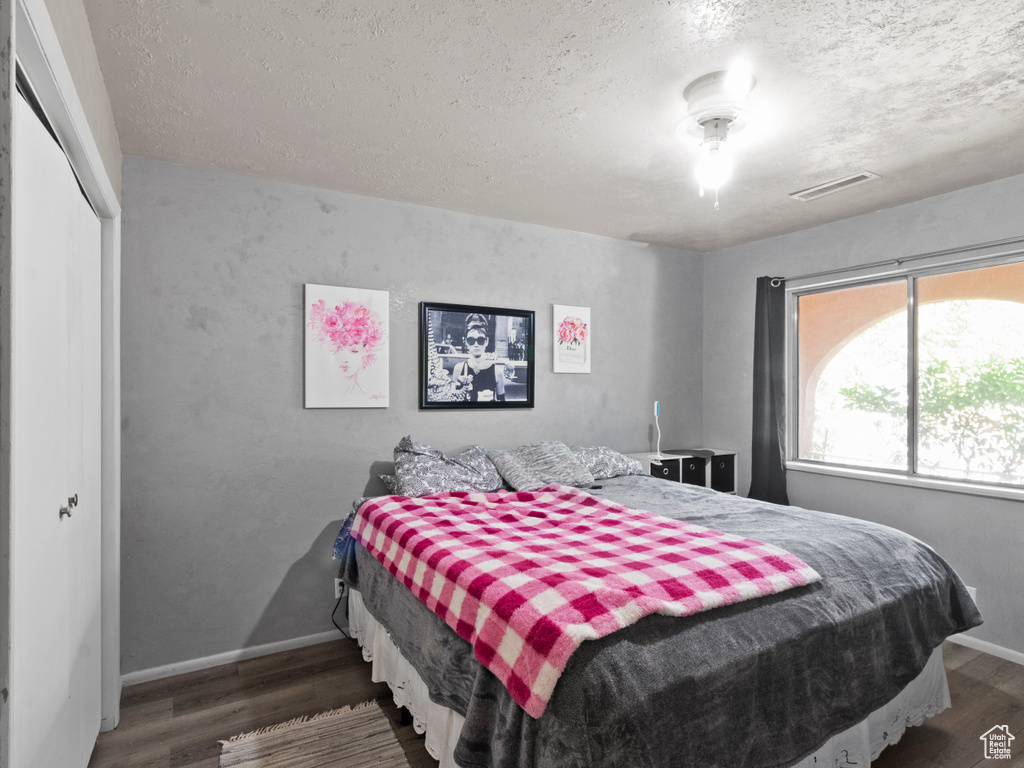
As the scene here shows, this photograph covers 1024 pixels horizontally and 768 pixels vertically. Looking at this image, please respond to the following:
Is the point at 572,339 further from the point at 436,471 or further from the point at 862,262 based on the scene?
the point at 862,262

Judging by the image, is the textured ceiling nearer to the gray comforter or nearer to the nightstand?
the gray comforter

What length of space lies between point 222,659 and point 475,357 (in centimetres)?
211

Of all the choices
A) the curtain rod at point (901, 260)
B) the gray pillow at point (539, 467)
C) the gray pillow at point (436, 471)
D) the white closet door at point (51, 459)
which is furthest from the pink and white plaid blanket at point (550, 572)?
the curtain rod at point (901, 260)

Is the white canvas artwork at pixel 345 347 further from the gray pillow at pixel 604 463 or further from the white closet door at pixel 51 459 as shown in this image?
the gray pillow at pixel 604 463

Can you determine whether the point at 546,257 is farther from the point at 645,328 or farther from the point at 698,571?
the point at 698,571

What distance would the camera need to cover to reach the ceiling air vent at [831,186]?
289cm

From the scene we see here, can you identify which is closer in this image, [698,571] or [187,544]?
[698,571]

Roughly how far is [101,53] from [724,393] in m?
4.18

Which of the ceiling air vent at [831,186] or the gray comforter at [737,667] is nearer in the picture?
the gray comforter at [737,667]

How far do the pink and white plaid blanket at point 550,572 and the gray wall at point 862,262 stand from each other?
1983 millimetres

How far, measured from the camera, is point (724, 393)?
4.46 metres

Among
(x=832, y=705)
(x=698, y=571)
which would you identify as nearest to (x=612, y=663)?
(x=698, y=571)

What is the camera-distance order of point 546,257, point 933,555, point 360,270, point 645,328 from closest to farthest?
point 933,555, point 360,270, point 546,257, point 645,328

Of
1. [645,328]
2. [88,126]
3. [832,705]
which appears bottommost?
[832,705]
